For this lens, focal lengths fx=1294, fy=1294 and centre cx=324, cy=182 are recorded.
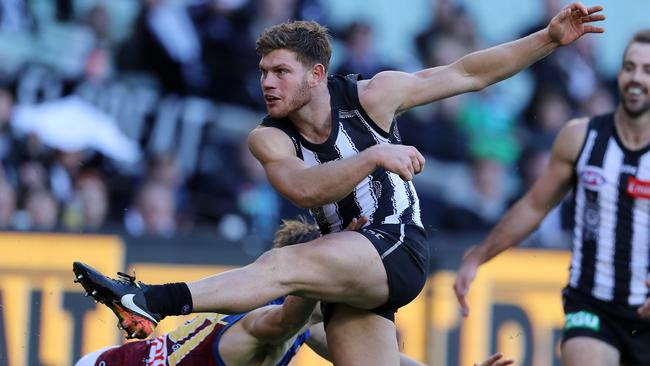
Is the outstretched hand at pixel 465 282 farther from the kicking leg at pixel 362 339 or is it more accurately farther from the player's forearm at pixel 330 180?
the player's forearm at pixel 330 180

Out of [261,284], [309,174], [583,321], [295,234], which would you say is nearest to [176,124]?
[295,234]

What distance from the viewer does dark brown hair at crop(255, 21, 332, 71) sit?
622 cm

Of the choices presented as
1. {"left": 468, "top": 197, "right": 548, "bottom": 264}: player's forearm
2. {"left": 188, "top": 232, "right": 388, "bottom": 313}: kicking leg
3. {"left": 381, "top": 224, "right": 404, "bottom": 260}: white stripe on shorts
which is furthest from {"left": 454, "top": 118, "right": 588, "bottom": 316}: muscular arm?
{"left": 188, "top": 232, "right": 388, "bottom": 313}: kicking leg

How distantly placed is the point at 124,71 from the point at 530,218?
4400 mm

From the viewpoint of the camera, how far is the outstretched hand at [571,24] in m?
6.59

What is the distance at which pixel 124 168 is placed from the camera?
1032 centimetres

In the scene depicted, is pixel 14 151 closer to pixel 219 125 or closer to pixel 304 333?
pixel 219 125

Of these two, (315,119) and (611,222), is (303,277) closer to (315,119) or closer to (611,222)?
(315,119)

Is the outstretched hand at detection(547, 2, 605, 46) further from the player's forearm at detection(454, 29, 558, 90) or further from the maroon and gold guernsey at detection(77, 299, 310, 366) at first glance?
the maroon and gold guernsey at detection(77, 299, 310, 366)

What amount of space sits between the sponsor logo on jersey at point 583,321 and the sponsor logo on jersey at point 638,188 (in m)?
0.72

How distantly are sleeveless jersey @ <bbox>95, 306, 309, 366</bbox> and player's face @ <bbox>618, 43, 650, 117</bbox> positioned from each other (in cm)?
242

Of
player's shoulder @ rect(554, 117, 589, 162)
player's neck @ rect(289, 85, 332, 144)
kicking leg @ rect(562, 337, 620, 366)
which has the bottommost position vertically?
kicking leg @ rect(562, 337, 620, 366)

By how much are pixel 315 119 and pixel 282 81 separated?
0.88 feet

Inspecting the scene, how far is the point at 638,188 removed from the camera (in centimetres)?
726
